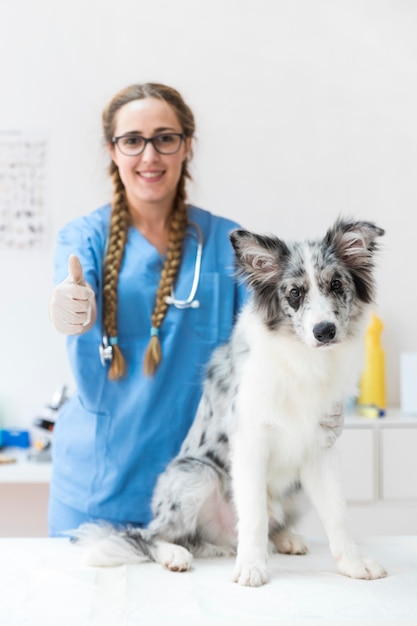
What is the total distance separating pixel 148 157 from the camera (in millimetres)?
2004

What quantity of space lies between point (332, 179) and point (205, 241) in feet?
5.68

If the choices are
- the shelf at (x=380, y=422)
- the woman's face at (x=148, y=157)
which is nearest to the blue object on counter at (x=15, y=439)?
the shelf at (x=380, y=422)

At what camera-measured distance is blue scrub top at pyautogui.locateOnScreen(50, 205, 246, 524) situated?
2.05 metres

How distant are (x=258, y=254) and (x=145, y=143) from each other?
620 mm

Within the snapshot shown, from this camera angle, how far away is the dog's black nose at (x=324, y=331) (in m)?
1.47

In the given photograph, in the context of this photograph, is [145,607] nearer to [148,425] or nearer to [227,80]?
[148,425]

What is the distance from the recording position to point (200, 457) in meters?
1.79

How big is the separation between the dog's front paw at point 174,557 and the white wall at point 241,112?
2.09 meters

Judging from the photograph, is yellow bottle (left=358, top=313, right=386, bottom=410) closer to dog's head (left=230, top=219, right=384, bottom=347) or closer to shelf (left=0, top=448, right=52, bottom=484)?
shelf (left=0, top=448, right=52, bottom=484)

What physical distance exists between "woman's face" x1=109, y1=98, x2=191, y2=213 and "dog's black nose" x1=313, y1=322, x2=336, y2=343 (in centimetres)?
74

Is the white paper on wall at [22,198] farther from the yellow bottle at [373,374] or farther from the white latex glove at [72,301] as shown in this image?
the white latex glove at [72,301]

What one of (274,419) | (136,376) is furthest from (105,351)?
(274,419)

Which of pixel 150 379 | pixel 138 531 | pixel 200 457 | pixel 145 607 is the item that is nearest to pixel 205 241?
pixel 150 379

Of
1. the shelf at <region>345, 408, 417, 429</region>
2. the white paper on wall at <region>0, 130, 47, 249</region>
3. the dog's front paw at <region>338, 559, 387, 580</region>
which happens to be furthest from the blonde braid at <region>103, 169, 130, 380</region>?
the white paper on wall at <region>0, 130, 47, 249</region>
